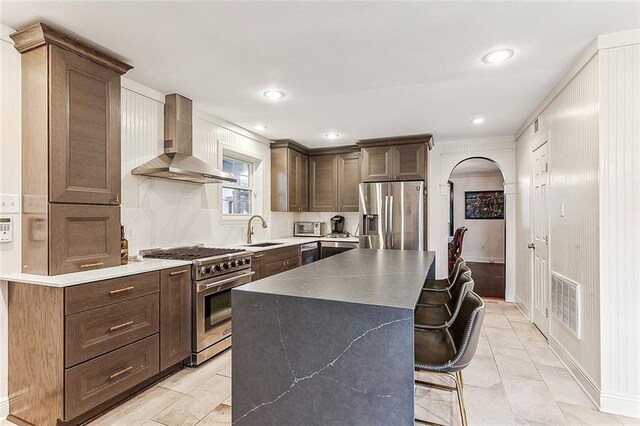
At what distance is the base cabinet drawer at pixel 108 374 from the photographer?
184 centimetres

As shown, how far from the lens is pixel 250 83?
2.80 metres

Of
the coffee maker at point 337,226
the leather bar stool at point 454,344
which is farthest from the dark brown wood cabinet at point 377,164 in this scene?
the leather bar stool at point 454,344

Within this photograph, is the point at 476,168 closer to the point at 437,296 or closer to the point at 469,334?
the point at 437,296

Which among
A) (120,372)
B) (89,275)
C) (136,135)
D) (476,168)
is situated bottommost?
(120,372)

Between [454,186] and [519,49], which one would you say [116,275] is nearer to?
[519,49]

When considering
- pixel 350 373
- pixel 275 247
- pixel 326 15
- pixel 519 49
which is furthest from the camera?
pixel 275 247

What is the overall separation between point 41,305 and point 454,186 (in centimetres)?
898

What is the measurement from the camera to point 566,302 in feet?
8.69

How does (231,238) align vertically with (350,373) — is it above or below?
above

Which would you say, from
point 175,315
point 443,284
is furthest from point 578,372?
point 175,315

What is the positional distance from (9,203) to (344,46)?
2.34 metres

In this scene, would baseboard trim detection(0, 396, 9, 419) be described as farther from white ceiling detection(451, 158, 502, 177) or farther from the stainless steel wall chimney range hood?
white ceiling detection(451, 158, 502, 177)

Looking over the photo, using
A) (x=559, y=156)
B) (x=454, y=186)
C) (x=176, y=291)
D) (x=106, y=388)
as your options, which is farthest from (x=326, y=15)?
(x=454, y=186)

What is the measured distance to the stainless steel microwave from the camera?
5469 mm
